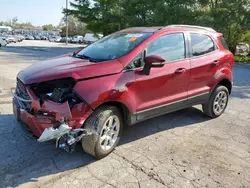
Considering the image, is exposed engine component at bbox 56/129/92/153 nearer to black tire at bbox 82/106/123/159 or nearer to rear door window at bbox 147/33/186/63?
black tire at bbox 82/106/123/159

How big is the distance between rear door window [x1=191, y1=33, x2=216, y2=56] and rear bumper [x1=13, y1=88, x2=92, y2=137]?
2398 millimetres

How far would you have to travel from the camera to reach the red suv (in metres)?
3.07

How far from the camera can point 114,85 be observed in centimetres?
334

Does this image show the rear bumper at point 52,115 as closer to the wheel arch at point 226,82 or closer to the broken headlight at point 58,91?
the broken headlight at point 58,91

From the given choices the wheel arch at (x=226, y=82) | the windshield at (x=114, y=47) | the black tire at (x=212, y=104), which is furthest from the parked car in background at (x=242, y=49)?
the windshield at (x=114, y=47)

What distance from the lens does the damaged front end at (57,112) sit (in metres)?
2.97

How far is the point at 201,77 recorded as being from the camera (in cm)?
459

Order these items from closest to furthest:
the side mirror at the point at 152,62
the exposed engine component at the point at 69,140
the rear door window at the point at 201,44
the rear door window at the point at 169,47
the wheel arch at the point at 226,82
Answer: the exposed engine component at the point at 69,140
the side mirror at the point at 152,62
the rear door window at the point at 169,47
the rear door window at the point at 201,44
the wheel arch at the point at 226,82

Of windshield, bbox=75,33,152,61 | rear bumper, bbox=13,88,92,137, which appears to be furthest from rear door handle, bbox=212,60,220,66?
rear bumper, bbox=13,88,92,137

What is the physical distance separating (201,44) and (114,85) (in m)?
2.20

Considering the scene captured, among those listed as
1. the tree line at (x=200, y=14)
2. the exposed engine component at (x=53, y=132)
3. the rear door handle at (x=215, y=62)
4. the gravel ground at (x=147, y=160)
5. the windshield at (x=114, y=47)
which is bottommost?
the gravel ground at (x=147, y=160)

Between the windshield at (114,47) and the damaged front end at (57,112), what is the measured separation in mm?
907

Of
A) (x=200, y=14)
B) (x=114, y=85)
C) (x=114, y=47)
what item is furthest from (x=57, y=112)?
(x=200, y=14)

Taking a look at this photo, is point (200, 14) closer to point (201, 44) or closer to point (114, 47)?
point (201, 44)
